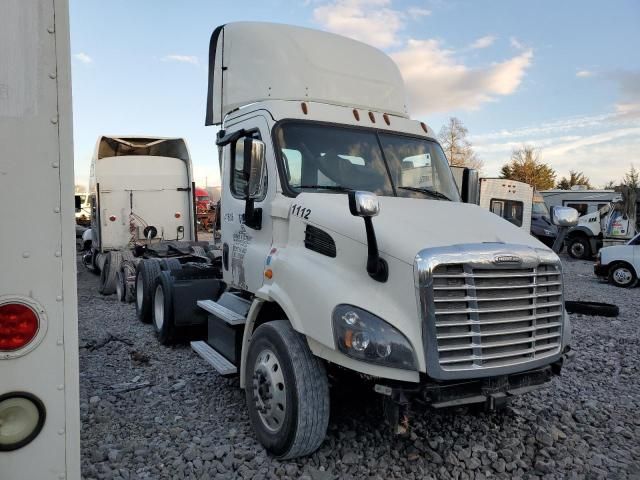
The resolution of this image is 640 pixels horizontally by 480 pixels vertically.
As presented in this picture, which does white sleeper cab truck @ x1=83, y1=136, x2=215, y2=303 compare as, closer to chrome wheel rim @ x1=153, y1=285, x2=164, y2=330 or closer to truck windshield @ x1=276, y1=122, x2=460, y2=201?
chrome wheel rim @ x1=153, y1=285, x2=164, y2=330

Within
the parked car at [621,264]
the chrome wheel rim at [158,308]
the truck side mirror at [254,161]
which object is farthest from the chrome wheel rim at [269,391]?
the parked car at [621,264]

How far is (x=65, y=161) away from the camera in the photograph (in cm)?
174

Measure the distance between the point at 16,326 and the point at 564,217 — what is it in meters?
4.18

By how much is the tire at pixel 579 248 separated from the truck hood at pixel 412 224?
19.7 meters

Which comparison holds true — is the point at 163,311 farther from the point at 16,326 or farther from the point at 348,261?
the point at 16,326

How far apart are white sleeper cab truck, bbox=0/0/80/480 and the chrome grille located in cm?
201

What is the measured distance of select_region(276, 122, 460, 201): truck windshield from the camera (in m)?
4.08

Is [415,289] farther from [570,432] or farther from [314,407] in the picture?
[570,432]

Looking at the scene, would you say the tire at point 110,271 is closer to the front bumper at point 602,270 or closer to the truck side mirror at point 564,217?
the truck side mirror at point 564,217

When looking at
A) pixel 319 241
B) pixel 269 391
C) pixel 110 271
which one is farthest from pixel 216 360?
pixel 110 271

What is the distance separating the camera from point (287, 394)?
3.38 metres

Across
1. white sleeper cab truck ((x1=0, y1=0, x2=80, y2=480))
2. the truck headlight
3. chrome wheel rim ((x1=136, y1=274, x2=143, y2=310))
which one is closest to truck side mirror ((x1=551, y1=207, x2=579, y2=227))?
the truck headlight

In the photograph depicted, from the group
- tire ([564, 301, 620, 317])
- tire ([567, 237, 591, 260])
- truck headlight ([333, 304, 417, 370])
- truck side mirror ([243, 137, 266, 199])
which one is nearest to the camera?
truck headlight ([333, 304, 417, 370])

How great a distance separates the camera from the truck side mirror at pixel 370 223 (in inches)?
115
